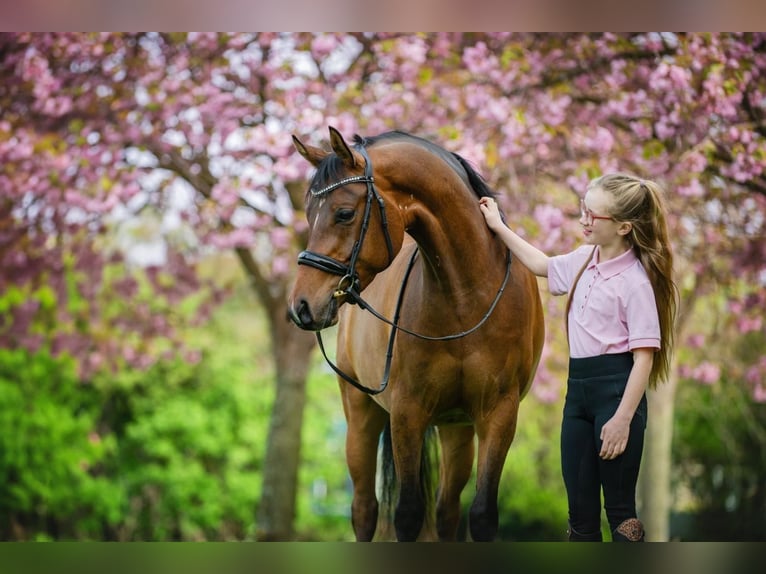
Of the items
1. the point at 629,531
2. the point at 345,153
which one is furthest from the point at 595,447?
the point at 345,153

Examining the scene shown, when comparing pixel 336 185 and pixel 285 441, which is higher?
pixel 336 185

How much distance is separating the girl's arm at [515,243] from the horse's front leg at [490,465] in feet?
1.58

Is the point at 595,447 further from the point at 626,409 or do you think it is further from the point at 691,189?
the point at 691,189

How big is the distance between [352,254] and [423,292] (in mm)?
456

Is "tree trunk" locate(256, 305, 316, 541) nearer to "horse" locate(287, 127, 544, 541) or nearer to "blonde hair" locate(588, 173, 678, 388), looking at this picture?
"horse" locate(287, 127, 544, 541)

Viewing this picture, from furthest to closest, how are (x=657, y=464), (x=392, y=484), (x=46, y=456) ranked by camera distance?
(x=46, y=456) → (x=657, y=464) → (x=392, y=484)

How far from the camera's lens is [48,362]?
11.9 metres

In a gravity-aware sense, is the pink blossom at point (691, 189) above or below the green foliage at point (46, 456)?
above

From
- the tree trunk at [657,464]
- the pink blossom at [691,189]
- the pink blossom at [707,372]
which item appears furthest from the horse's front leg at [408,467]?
the pink blossom at [707,372]

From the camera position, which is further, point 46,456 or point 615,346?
point 46,456

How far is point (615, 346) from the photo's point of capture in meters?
2.83

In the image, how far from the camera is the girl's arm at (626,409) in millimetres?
2721

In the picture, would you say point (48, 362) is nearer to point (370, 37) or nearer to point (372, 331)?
point (370, 37)

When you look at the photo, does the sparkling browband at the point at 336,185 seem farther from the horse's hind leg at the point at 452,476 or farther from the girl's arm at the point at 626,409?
the horse's hind leg at the point at 452,476
